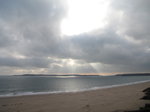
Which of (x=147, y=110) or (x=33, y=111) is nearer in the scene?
(x=147, y=110)

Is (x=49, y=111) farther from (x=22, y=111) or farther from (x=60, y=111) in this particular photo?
(x=22, y=111)

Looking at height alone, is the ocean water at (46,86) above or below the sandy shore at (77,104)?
below

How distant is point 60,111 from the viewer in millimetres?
9641

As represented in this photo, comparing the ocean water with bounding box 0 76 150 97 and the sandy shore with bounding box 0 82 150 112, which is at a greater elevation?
the sandy shore with bounding box 0 82 150 112

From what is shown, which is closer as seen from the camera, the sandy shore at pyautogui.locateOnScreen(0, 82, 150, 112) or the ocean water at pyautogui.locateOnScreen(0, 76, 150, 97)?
the sandy shore at pyautogui.locateOnScreen(0, 82, 150, 112)

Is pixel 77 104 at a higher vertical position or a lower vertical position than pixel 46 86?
higher

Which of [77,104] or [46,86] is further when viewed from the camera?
[46,86]

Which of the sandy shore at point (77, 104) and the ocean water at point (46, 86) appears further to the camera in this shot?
the ocean water at point (46, 86)

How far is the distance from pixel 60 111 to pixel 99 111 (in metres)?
3.16

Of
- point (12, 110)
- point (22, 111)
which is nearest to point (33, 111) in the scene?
point (22, 111)

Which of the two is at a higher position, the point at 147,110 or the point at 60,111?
the point at 147,110

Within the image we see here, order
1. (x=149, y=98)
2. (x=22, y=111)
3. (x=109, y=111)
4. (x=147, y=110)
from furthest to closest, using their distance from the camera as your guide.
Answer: (x=149, y=98) < (x=22, y=111) < (x=109, y=111) < (x=147, y=110)

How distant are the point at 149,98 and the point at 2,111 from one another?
14091 millimetres

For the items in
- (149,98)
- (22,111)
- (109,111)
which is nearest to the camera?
(109,111)
